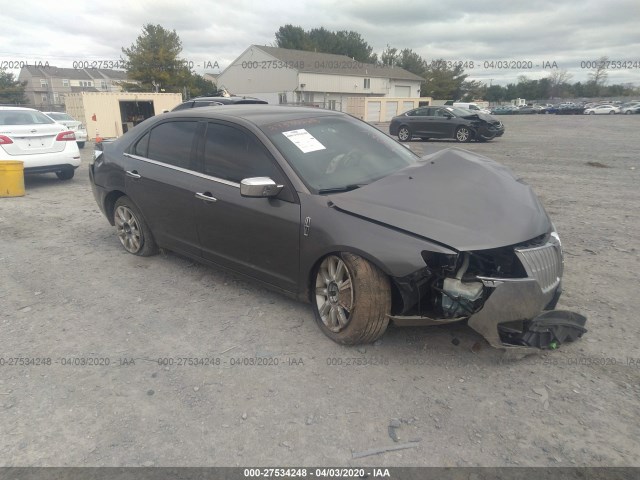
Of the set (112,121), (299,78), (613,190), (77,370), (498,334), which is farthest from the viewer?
(299,78)

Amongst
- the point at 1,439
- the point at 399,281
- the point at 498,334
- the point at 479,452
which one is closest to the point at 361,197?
the point at 399,281

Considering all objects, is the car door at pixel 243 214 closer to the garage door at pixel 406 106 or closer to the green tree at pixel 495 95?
the garage door at pixel 406 106

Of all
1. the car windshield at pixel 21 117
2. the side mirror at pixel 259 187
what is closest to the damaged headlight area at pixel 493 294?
the side mirror at pixel 259 187

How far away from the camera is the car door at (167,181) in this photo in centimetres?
407

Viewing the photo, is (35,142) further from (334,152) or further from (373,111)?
(373,111)

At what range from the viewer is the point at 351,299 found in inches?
118

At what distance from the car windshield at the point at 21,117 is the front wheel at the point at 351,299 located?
845cm

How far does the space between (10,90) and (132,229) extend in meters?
54.0

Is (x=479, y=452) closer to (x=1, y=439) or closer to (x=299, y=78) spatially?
(x=1, y=439)

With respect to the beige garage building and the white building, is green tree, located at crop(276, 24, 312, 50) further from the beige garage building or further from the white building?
the beige garage building

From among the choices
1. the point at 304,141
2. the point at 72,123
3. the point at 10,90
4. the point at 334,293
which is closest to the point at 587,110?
the point at 72,123

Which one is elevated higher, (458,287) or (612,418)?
(458,287)

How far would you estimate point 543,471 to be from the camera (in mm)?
2105

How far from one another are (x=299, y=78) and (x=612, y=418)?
48.1 meters
